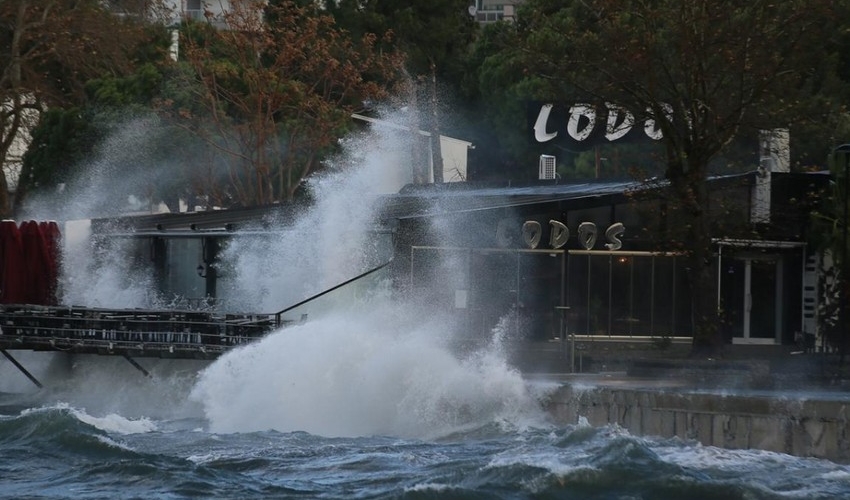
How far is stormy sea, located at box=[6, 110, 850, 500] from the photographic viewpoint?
14414 mm

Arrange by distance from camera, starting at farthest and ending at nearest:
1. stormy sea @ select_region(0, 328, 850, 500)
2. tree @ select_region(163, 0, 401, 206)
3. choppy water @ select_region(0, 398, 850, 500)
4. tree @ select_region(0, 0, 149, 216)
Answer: tree @ select_region(0, 0, 149, 216) < tree @ select_region(163, 0, 401, 206) < stormy sea @ select_region(0, 328, 850, 500) < choppy water @ select_region(0, 398, 850, 500)

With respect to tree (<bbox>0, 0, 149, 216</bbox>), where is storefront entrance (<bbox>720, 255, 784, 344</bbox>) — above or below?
below

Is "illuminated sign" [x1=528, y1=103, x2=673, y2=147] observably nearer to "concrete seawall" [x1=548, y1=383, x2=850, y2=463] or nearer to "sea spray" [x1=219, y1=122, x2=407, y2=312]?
"sea spray" [x1=219, y1=122, x2=407, y2=312]

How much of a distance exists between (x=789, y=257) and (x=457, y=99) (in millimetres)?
34140

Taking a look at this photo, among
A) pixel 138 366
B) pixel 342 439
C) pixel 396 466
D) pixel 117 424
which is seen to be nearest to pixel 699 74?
pixel 342 439

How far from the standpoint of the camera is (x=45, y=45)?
132ft

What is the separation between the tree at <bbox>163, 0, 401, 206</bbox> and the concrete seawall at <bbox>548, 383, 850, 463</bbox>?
65.7 feet

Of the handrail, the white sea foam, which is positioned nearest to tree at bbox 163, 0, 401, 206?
the handrail

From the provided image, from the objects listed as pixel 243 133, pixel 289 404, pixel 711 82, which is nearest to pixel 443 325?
pixel 289 404

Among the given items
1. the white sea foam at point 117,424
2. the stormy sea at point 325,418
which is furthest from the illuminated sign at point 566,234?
the white sea foam at point 117,424

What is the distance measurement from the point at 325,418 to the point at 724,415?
18.8 ft

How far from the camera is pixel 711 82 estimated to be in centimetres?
2323

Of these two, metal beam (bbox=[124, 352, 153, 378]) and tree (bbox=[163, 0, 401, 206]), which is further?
tree (bbox=[163, 0, 401, 206])

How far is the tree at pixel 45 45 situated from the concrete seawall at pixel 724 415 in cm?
2526
